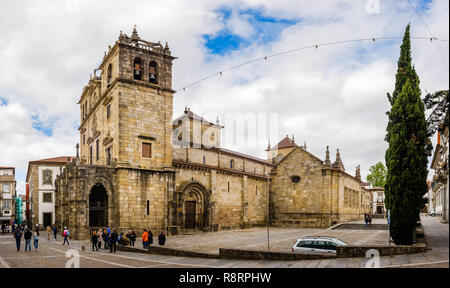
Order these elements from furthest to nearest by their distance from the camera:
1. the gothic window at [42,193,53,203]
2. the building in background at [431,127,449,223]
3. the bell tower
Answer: the gothic window at [42,193,53,203], the bell tower, the building in background at [431,127,449,223]

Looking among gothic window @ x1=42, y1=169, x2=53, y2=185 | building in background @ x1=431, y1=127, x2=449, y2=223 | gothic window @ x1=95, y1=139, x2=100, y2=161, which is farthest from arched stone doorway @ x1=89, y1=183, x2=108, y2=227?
gothic window @ x1=42, y1=169, x2=53, y2=185

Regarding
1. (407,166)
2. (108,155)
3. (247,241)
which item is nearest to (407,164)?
(407,166)

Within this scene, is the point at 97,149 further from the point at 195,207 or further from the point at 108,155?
the point at 195,207

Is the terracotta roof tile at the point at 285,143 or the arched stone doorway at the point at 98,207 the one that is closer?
the arched stone doorway at the point at 98,207

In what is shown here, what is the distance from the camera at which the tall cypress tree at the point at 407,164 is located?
1722 centimetres

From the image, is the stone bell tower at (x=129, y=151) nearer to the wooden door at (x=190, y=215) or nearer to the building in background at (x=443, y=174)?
the wooden door at (x=190, y=215)

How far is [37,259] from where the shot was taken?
64.4ft

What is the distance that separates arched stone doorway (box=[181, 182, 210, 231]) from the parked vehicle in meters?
19.4

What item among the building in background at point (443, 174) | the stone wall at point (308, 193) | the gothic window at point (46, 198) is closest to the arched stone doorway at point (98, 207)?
the stone wall at point (308, 193)

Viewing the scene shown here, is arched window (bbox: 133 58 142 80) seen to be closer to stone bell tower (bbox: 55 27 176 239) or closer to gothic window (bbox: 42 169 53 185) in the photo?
stone bell tower (bbox: 55 27 176 239)

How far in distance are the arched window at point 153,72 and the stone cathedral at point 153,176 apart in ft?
0.34

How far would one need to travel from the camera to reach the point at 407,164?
17.3 metres

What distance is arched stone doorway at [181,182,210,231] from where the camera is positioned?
120 feet

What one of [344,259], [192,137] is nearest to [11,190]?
[192,137]
